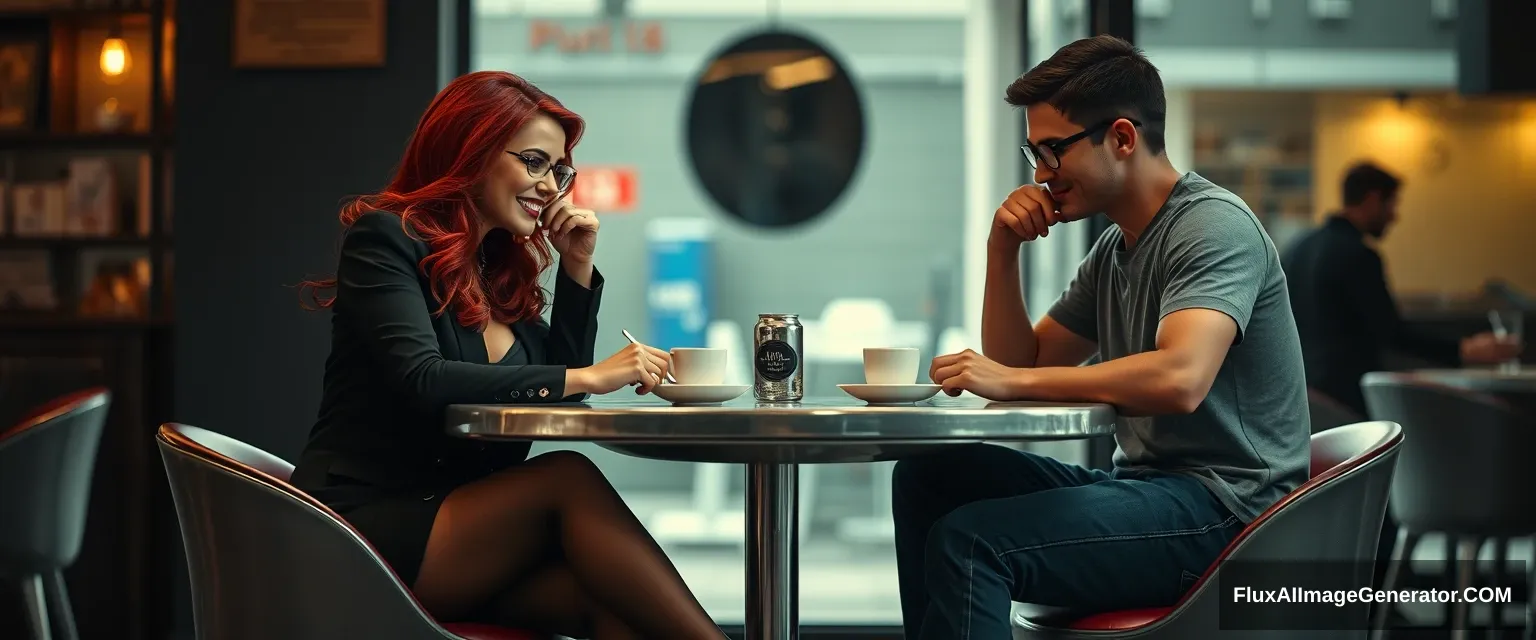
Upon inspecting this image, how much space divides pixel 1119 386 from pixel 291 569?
43.3 inches

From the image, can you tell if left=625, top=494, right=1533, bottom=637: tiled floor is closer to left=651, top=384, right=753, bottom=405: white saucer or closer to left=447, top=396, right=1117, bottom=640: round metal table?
left=651, top=384, right=753, bottom=405: white saucer

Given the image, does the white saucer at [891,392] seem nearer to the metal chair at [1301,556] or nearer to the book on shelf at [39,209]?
the metal chair at [1301,556]

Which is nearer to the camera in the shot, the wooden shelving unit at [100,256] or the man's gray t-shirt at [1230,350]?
the man's gray t-shirt at [1230,350]

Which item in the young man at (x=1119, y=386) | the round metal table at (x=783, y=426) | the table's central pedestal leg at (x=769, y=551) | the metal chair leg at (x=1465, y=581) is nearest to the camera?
the round metal table at (x=783, y=426)

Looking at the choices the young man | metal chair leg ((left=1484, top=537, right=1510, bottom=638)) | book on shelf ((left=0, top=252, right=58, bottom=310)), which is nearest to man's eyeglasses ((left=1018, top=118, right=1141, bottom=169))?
the young man

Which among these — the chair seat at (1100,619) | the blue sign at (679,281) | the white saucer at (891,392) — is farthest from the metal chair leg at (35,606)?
the blue sign at (679,281)

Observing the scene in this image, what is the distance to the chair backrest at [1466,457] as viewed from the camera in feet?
11.4

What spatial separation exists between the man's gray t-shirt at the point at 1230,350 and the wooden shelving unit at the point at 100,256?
286 cm

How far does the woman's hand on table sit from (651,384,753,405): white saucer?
0.09ft

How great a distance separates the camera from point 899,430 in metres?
1.60

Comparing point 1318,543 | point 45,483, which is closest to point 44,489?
point 45,483

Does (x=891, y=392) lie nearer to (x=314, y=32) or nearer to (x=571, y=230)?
(x=571, y=230)

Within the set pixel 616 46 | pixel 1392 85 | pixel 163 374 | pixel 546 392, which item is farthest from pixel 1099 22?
pixel 163 374

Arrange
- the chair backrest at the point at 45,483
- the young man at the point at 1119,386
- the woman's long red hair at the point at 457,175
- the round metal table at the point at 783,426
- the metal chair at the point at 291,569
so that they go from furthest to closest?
the chair backrest at the point at 45,483, the woman's long red hair at the point at 457,175, the young man at the point at 1119,386, the metal chair at the point at 291,569, the round metal table at the point at 783,426
